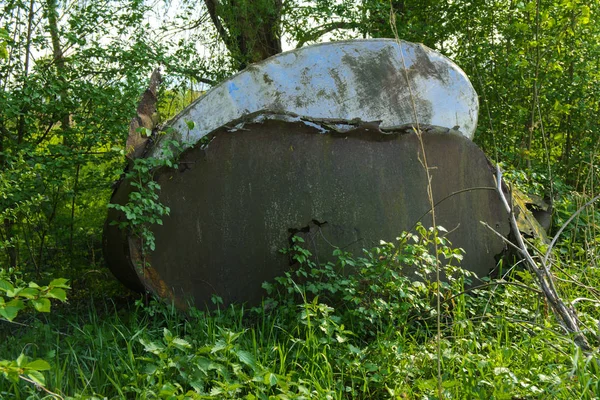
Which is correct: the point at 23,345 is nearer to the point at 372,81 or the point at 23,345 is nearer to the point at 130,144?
the point at 130,144

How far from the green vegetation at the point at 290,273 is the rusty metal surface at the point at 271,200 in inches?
4.7

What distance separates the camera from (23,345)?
3100 mm

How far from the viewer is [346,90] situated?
3.88 m

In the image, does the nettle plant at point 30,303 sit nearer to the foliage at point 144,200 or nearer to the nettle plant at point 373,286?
the foliage at point 144,200

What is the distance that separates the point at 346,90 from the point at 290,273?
1.06 m

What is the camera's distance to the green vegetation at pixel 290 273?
8.69ft

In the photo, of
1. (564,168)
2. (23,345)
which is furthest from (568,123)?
(23,345)

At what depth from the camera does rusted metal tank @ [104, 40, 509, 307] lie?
11.1 ft

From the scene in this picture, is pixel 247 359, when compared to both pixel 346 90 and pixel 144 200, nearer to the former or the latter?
pixel 144 200

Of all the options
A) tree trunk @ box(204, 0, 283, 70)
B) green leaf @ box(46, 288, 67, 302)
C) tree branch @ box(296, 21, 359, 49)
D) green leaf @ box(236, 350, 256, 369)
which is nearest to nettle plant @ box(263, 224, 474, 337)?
green leaf @ box(236, 350, 256, 369)

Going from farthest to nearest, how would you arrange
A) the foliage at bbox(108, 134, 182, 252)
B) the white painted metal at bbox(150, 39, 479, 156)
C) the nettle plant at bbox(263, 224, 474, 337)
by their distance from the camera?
the white painted metal at bbox(150, 39, 479, 156) < the nettle plant at bbox(263, 224, 474, 337) < the foliage at bbox(108, 134, 182, 252)

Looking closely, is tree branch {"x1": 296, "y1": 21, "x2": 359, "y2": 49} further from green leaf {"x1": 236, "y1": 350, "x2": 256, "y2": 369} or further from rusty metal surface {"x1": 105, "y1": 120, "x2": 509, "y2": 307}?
green leaf {"x1": 236, "y1": 350, "x2": 256, "y2": 369}

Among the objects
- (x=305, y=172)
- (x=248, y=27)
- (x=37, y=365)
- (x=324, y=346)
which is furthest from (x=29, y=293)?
(x=248, y=27)

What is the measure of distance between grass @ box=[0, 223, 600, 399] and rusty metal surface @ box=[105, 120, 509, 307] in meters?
0.14
